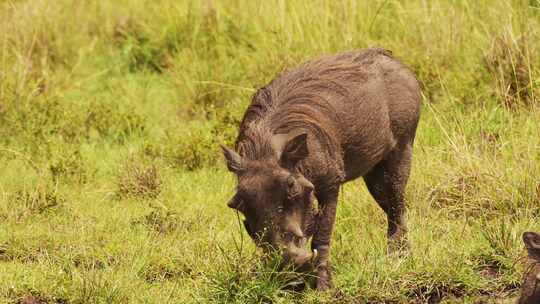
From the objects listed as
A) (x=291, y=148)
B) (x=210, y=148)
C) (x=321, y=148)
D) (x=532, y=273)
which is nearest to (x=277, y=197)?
(x=291, y=148)

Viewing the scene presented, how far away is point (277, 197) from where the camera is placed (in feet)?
15.0

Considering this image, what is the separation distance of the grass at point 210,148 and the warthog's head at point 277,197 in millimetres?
209

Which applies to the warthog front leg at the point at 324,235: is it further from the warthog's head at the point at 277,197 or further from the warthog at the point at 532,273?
the warthog at the point at 532,273

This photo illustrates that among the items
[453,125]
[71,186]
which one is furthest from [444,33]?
[71,186]

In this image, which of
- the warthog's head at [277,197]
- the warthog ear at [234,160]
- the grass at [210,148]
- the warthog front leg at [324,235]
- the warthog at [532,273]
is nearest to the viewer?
the warthog at [532,273]

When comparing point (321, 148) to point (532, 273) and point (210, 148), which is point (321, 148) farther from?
point (210, 148)

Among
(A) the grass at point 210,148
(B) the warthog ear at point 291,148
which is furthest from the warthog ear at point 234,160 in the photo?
(A) the grass at point 210,148

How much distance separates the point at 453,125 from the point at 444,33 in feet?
5.34

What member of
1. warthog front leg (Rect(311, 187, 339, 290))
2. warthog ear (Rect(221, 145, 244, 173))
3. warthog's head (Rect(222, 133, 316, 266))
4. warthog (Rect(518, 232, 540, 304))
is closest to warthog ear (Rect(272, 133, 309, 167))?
warthog's head (Rect(222, 133, 316, 266))

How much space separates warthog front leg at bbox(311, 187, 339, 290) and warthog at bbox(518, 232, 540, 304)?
0.89 meters

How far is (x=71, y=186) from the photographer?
6926mm

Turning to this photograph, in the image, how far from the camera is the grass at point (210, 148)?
5.10 metres

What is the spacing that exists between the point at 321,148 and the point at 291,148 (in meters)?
0.31

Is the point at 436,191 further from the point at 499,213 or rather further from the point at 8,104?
the point at 8,104
